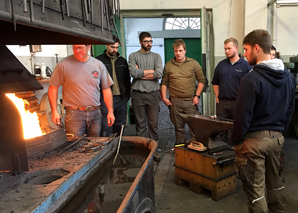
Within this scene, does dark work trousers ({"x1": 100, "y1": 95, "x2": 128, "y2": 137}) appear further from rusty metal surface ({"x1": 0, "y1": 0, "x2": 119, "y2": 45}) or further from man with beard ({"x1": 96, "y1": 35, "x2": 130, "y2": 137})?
rusty metal surface ({"x1": 0, "y1": 0, "x2": 119, "y2": 45})

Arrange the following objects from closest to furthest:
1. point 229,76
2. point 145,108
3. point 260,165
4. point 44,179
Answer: point 44,179 < point 260,165 < point 229,76 < point 145,108

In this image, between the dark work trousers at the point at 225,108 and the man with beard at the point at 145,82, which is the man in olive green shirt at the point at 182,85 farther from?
the dark work trousers at the point at 225,108

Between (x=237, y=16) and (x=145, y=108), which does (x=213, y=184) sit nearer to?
(x=145, y=108)

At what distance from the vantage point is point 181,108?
15.2 ft

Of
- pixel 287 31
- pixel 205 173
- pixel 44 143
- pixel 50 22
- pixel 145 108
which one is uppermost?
pixel 287 31

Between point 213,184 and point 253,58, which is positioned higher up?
point 253,58

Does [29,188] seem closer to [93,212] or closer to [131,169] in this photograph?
[93,212]

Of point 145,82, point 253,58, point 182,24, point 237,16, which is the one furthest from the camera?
point 182,24

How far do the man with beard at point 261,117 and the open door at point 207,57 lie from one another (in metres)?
3.34

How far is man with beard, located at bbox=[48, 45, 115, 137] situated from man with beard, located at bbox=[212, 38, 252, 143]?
2018 mm

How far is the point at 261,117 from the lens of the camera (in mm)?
2400

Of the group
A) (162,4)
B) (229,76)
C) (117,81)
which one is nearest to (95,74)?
(117,81)

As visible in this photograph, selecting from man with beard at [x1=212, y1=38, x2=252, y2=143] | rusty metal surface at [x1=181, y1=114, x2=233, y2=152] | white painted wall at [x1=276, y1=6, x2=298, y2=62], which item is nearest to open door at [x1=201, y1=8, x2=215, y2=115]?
man with beard at [x1=212, y1=38, x2=252, y2=143]

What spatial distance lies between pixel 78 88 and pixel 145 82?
1.68 m
